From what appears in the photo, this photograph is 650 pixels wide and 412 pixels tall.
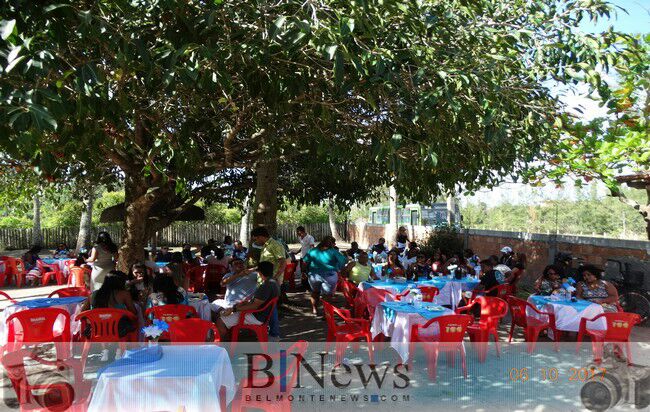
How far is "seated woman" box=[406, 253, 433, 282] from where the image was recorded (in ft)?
31.7

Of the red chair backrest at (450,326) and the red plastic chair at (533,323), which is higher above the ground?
the red chair backrest at (450,326)

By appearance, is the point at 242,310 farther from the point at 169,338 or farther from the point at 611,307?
the point at 611,307

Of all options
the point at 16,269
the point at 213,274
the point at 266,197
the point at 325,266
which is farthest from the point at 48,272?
the point at 325,266

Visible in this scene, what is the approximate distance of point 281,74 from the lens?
5535 mm

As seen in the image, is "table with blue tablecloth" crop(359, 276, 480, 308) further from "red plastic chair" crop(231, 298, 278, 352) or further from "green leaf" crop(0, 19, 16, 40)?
"green leaf" crop(0, 19, 16, 40)

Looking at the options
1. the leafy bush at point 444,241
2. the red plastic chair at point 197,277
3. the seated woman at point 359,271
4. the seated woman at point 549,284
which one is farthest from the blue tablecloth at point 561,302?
the leafy bush at point 444,241

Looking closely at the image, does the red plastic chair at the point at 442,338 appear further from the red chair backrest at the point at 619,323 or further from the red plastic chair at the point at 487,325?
the red chair backrest at the point at 619,323

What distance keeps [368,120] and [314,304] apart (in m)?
3.66

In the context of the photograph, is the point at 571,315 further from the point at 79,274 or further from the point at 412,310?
the point at 79,274

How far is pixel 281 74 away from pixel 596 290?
5.44 metres

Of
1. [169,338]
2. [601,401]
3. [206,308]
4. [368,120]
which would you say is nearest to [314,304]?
[206,308]

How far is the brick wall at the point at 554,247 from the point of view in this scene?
10.5 meters

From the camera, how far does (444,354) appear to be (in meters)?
6.69

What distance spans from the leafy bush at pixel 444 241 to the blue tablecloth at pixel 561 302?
378 inches
